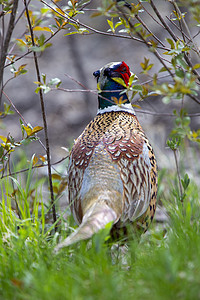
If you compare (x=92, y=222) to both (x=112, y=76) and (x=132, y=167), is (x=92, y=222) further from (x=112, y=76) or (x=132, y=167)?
(x=112, y=76)

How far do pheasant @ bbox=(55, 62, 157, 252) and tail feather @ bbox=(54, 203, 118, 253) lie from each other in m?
0.01

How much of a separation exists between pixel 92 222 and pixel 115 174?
58 cm

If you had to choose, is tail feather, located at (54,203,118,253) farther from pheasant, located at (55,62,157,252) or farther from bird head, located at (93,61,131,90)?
bird head, located at (93,61,131,90)

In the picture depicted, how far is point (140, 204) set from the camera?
9.39 ft

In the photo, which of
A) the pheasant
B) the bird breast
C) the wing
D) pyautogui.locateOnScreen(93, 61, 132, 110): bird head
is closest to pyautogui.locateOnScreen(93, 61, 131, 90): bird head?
pyautogui.locateOnScreen(93, 61, 132, 110): bird head

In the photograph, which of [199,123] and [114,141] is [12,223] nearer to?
[114,141]

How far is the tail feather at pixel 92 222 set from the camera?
2100 millimetres

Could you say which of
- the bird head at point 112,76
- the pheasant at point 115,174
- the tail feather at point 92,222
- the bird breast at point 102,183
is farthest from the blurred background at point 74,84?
the tail feather at point 92,222

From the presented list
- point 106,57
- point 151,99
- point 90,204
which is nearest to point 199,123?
point 151,99

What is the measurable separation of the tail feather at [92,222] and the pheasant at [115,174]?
0.04 ft

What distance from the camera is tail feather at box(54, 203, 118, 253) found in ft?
6.89

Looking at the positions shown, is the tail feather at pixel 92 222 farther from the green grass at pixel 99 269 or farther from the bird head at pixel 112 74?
the bird head at pixel 112 74

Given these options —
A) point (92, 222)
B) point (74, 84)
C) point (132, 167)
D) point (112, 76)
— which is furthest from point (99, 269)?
point (74, 84)

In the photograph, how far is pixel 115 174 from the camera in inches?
110
